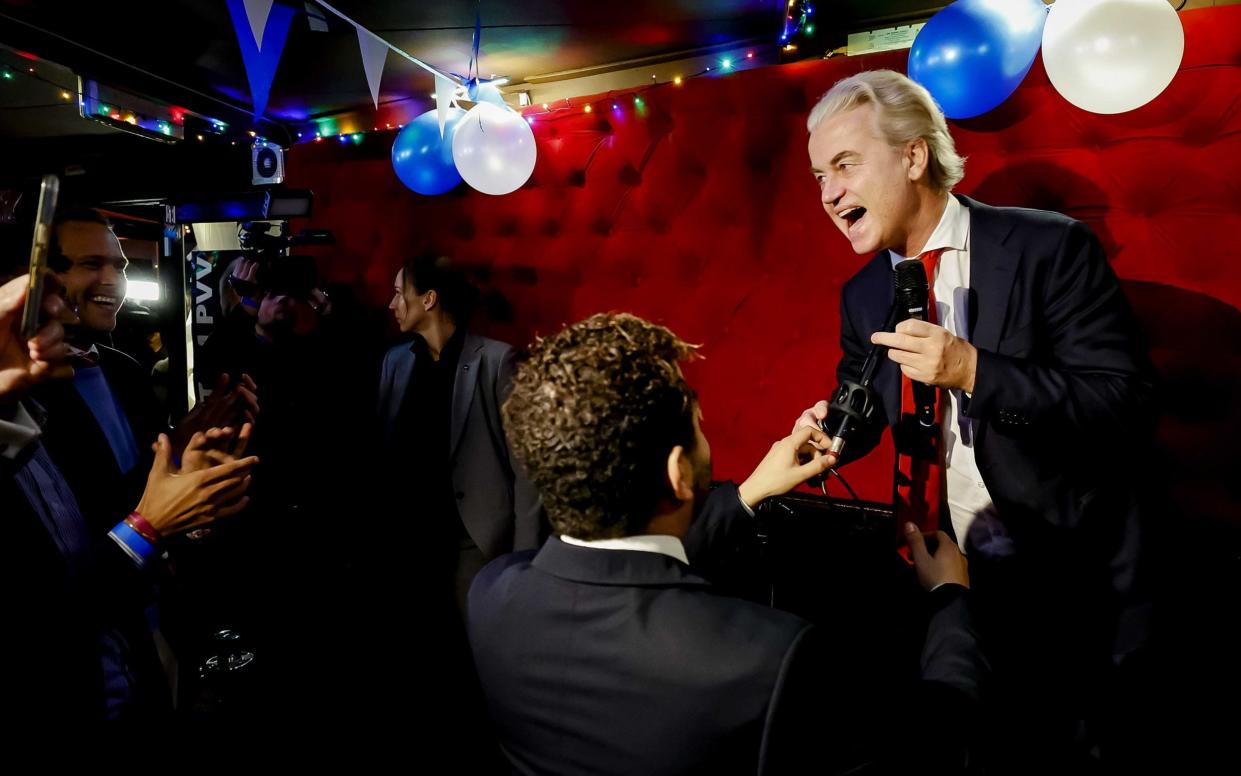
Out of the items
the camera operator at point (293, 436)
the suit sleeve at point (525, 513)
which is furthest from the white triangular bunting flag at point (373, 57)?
the suit sleeve at point (525, 513)

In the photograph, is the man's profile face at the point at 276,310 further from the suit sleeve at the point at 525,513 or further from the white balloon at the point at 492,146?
the suit sleeve at the point at 525,513

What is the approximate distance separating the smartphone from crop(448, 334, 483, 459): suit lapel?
1.81 metres

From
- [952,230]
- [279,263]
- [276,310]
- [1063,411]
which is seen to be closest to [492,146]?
[279,263]

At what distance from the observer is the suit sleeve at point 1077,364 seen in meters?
1.32

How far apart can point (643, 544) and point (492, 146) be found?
249 centimetres

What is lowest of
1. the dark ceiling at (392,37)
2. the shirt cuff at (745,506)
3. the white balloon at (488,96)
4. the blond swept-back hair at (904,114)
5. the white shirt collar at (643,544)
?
the shirt cuff at (745,506)

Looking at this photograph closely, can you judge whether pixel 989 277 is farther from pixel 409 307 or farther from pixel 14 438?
pixel 409 307

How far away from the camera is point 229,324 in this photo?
338cm

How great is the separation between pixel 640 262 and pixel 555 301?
21.7 inches

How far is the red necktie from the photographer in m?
1.71

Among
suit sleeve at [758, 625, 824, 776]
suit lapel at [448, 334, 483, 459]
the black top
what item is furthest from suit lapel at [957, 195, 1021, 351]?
the black top

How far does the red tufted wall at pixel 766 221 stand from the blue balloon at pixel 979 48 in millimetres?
309

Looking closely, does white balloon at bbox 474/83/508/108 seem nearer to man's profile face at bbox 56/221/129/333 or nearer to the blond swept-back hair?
man's profile face at bbox 56/221/129/333

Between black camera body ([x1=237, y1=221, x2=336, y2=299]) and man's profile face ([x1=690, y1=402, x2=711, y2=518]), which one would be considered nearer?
man's profile face ([x1=690, y1=402, x2=711, y2=518])
